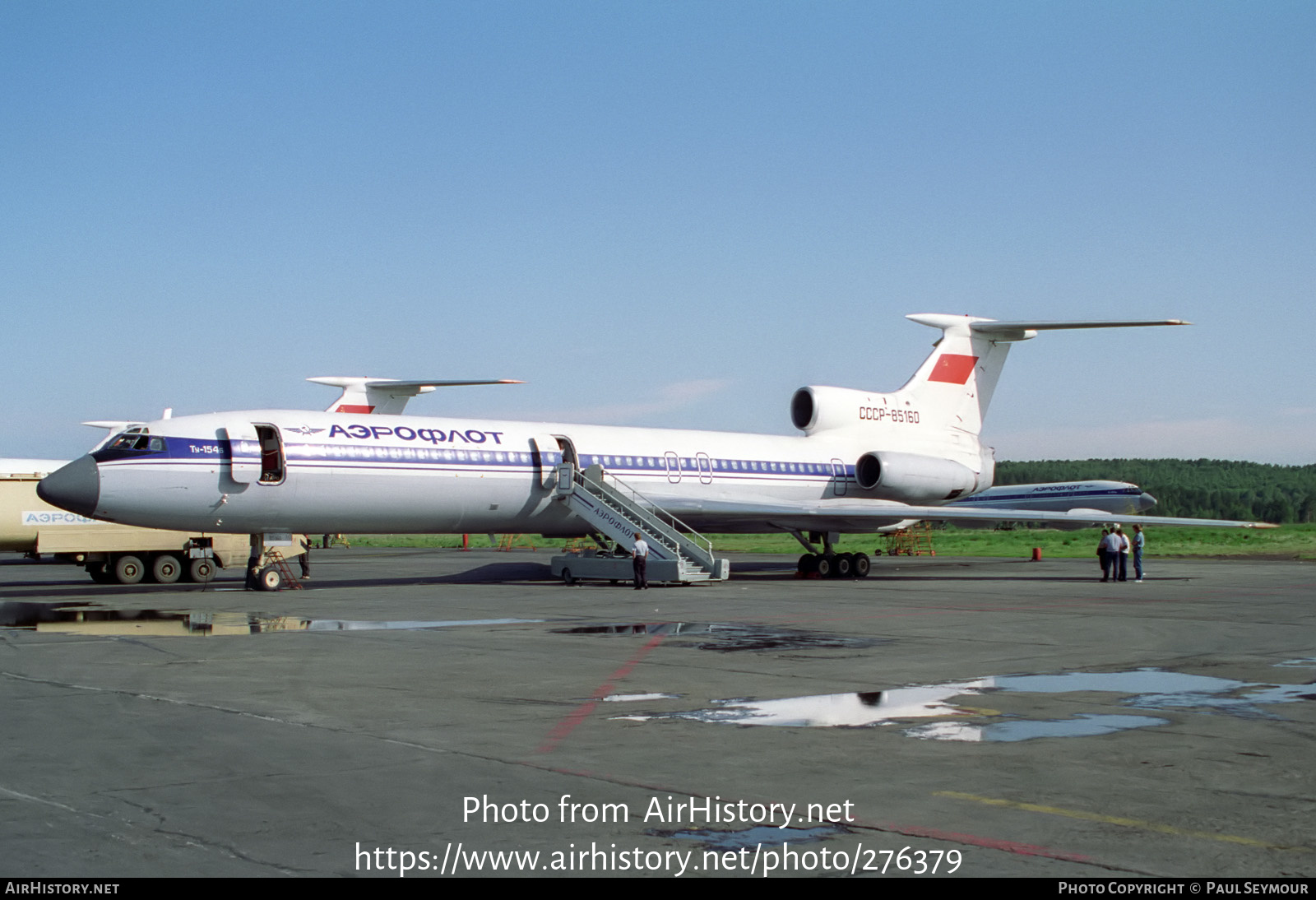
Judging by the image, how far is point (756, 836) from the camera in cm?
607

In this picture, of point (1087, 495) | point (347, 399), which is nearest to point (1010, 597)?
point (347, 399)

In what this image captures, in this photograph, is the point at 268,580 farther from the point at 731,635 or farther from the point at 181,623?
the point at 731,635

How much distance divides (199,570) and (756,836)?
2915 cm

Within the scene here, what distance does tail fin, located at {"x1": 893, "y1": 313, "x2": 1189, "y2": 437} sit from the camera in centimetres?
3675

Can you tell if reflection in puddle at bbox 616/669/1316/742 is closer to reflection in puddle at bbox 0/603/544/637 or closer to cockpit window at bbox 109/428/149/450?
reflection in puddle at bbox 0/603/544/637

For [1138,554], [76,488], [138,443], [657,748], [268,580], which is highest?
[138,443]

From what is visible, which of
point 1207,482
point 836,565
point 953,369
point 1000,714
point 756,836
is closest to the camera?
point 756,836

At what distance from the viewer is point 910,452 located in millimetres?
36812

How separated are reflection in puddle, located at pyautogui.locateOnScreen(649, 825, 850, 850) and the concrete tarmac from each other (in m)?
0.02

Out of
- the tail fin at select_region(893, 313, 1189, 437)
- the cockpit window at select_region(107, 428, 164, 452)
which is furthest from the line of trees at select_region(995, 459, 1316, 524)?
the cockpit window at select_region(107, 428, 164, 452)

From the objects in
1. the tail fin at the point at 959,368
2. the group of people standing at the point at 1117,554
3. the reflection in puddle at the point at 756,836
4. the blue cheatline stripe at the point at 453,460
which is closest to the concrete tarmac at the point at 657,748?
the reflection in puddle at the point at 756,836

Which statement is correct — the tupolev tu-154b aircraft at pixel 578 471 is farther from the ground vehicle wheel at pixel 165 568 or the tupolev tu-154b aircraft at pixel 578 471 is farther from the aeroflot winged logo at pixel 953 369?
the ground vehicle wheel at pixel 165 568

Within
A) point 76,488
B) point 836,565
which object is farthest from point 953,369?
point 76,488

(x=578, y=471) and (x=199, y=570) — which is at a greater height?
(x=578, y=471)
